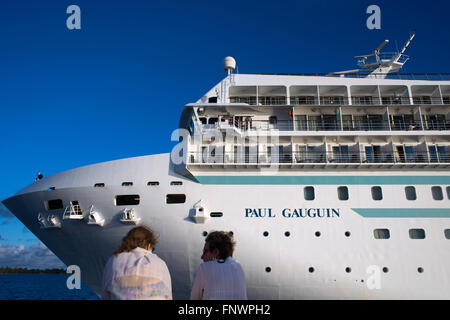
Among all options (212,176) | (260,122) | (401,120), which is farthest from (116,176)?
(401,120)

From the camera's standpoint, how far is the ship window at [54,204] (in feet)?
47.5

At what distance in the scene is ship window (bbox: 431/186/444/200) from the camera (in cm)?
1453

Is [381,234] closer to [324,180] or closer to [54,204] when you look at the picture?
[324,180]

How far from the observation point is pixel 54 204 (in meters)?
14.6

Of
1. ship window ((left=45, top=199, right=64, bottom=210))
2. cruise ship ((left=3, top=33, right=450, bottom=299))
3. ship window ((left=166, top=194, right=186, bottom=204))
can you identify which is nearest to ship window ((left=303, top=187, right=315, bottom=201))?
cruise ship ((left=3, top=33, right=450, bottom=299))

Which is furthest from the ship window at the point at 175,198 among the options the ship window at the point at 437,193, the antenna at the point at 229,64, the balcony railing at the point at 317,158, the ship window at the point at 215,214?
the ship window at the point at 437,193

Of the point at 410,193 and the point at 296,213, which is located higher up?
the point at 410,193

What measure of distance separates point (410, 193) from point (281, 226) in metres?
6.12

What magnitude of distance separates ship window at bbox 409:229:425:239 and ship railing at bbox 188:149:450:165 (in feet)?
A: 9.67

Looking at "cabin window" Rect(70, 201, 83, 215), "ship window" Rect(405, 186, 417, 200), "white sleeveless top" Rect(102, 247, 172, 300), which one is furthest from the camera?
"ship window" Rect(405, 186, 417, 200)

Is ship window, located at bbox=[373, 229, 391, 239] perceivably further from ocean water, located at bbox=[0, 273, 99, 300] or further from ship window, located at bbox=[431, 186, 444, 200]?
ocean water, located at bbox=[0, 273, 99, 300]

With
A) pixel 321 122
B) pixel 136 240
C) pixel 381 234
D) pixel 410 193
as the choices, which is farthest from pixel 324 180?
pixel 136 240

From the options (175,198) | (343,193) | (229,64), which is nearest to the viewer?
(175,198)

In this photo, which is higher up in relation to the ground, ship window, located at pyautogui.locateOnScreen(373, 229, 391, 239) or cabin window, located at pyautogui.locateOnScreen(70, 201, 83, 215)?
cabin window, located at pyautogui.locateOnScreen(70, 201, 83, 215)
